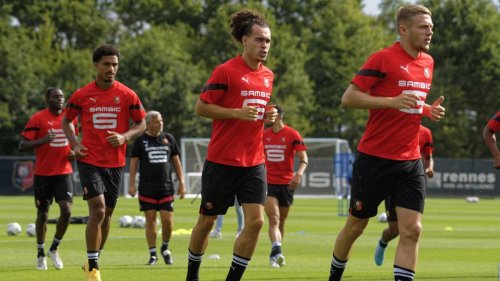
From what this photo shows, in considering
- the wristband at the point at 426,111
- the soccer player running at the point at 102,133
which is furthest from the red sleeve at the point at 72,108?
the wristband at the point at 426,111

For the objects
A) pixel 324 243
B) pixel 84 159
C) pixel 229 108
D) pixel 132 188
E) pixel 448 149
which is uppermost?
pixel 229 108

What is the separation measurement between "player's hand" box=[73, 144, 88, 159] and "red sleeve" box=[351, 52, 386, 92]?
155 inches

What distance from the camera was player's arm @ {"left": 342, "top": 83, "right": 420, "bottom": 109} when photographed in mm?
9742

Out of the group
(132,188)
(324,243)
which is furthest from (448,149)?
(132,188)

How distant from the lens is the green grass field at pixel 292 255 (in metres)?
14.8

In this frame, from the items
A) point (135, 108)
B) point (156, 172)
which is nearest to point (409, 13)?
point (135, 108)

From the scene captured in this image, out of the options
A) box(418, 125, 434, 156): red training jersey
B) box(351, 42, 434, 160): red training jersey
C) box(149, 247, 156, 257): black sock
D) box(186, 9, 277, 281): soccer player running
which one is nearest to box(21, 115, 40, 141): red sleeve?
box(149, 247, 156, 257): black sock

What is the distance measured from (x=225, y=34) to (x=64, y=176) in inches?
2298

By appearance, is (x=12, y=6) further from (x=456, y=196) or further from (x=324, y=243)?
(x=324, y=243)

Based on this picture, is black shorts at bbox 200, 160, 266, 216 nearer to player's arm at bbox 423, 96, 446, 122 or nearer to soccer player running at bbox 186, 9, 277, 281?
soccer player running at bbox 186, 9, 277, 281

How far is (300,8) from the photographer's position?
85312 millimetres

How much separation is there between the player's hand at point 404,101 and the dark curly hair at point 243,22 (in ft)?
5.74

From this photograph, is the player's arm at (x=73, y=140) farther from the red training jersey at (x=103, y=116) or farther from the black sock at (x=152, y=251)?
the black sock at (x=152, y=251)

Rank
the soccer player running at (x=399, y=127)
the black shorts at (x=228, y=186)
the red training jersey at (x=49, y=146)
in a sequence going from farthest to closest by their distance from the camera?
the red training jersey at (x=49, y=146)
the black shorts at (x=228, y=186)
the soccer player running at (x=399, y=127)
